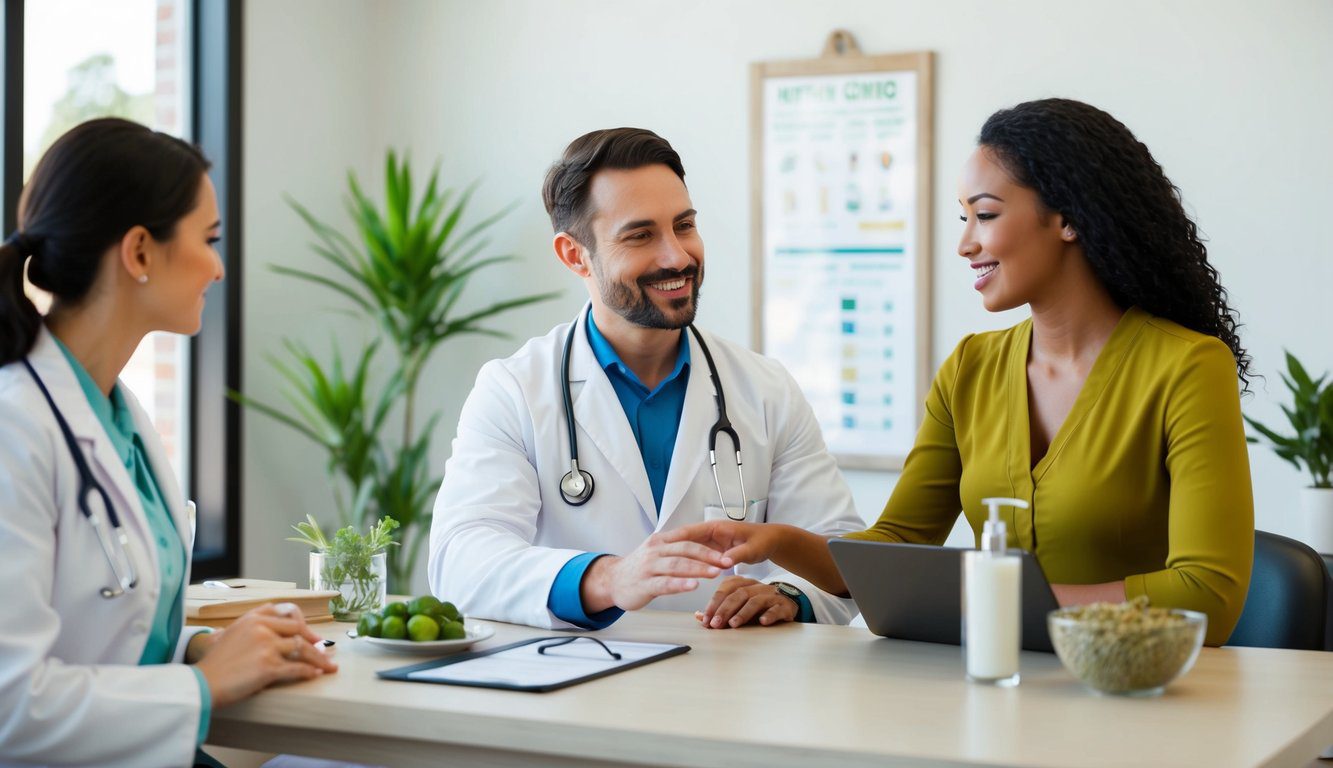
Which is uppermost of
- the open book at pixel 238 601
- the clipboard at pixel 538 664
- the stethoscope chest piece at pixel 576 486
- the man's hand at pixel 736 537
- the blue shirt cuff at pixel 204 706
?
the stethoscope chest piece at pixel 576 486

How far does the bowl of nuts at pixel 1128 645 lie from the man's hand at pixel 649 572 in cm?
49

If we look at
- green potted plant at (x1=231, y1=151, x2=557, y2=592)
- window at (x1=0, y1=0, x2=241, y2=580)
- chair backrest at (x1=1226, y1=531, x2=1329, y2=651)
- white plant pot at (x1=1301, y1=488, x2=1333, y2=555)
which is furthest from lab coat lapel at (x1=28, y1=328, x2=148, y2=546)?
white plant pot at (x1=1301, y1=488, x2=1333, y2=555)

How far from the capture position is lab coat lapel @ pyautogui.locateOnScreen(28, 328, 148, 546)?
1578 mm

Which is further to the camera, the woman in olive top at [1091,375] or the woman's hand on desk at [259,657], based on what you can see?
the woman in olive top at [1091,375]

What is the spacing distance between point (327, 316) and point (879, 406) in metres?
1.86

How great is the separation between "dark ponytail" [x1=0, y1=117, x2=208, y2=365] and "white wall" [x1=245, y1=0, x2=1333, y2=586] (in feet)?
8.70

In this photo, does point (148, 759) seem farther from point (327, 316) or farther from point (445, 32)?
point (445, 32)

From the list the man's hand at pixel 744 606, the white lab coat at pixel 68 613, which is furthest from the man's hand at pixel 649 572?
the white lab coat at pixel 68 613

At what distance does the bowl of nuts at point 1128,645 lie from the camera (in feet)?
4.64

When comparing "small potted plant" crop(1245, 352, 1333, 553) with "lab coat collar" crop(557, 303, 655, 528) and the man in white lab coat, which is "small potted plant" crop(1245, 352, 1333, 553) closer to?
the man in white lab coat

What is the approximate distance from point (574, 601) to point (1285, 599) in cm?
105

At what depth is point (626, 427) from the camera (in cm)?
235

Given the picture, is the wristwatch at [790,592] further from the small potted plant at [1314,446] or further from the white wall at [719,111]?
the white wall at [719,111]

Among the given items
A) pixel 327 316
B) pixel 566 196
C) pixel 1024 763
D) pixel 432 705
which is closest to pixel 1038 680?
pixel 1024 763
